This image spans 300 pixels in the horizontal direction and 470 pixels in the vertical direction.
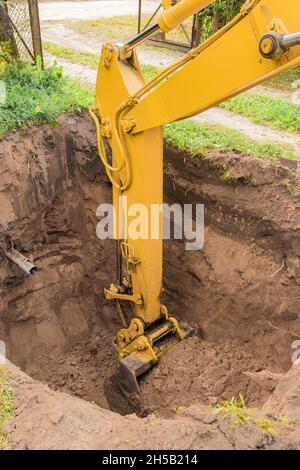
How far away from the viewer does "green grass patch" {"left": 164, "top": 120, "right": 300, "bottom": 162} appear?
19.2 feet

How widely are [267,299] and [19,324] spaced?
10.4 feet

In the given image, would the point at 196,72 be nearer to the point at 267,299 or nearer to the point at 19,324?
the point at 267,299

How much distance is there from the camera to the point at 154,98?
403 cm

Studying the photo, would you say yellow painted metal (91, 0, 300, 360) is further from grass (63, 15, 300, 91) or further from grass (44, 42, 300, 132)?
grass (63, 15, 300, 91)

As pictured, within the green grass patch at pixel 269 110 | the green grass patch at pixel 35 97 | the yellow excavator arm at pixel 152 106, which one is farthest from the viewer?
the green grass patch at pixel 269 110

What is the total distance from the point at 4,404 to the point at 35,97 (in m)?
4.24

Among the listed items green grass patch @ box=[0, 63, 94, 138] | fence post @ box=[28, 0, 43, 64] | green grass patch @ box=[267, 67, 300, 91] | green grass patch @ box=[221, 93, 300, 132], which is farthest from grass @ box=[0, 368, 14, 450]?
green grass patch @ box=[267, 67, 300, 91]

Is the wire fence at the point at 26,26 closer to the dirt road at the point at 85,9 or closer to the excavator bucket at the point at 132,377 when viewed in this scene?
the excavator bucket at the point at 132,377

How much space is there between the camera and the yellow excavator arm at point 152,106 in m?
3.28

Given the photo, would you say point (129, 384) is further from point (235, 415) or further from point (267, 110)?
point (267, 110)

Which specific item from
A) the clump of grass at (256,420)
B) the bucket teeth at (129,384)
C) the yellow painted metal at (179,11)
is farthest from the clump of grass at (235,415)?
the yellow painted metal at (179,11)

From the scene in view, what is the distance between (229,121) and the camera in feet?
24.5

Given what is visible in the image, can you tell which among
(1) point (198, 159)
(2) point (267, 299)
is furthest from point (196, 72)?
(2) point (267, 299)

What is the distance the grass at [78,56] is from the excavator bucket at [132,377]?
621 cm
